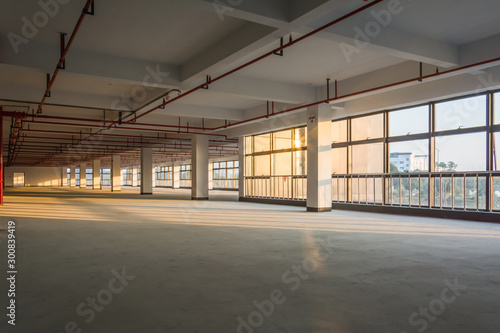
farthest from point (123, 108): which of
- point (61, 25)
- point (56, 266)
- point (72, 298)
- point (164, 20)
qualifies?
point (72, 298)

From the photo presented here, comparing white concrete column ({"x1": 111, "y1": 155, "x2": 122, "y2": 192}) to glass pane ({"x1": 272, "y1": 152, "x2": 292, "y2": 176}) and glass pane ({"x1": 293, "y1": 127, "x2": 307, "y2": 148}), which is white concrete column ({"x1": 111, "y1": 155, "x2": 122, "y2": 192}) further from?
glass pane ({"x1": 293, "y1": 127, "x2": 307, "y2": 148})

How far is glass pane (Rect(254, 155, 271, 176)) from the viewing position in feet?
51.7

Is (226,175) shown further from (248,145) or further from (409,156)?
(409,156)

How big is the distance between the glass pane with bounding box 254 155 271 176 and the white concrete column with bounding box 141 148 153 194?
8910mm

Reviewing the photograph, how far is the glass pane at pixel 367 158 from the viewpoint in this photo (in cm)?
1113

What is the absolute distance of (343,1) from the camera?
4.73 metres

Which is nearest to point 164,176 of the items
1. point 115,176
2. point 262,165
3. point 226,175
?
point 226,175

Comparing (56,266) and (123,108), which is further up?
(123,108)

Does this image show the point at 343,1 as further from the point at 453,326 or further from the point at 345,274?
the point at 453,326

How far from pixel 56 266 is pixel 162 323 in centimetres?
242

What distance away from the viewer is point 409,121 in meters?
10.3

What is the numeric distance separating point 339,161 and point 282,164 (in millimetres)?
3166

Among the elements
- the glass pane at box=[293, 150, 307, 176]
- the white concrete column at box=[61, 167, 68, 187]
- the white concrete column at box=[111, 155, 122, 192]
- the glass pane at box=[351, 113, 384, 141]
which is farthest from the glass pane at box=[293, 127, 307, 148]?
the white concrete column at box=[61, 167, 68, 187]

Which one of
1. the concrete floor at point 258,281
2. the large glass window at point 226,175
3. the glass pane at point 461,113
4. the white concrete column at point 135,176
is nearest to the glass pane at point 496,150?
the glass pane at point 461,113
